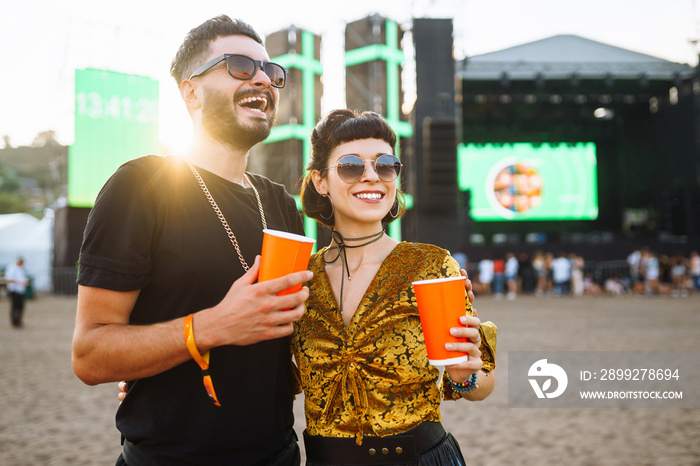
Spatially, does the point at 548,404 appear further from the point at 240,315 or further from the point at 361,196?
the point at 240,315

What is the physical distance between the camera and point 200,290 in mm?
1620

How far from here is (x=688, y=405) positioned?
523 centimetres

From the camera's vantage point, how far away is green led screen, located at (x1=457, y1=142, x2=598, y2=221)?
2177 centimetres

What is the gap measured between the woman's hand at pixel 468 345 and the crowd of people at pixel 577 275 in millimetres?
16597

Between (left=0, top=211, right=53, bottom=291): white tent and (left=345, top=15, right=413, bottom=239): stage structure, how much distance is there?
17.6m

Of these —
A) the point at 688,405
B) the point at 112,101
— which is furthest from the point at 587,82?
the point at 112,101

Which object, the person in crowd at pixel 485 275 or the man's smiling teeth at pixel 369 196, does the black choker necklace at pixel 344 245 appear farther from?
the person in crowd at pixel 485 275

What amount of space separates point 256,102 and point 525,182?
71.1ft

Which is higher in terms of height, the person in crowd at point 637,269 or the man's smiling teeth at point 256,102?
the man's smiling teeth at point 256,102

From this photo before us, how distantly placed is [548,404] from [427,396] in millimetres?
4209

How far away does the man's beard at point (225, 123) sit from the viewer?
1796 mm

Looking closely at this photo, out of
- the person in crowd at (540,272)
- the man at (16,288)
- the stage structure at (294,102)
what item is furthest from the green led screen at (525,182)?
the man at (16,288)

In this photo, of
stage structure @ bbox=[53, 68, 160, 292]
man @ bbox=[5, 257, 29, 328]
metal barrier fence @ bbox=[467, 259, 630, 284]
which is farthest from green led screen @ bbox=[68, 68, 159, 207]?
metal barrier fence @ bbox=[467, 259, 630, 284]

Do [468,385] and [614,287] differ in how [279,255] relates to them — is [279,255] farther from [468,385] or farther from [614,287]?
[614,287]
